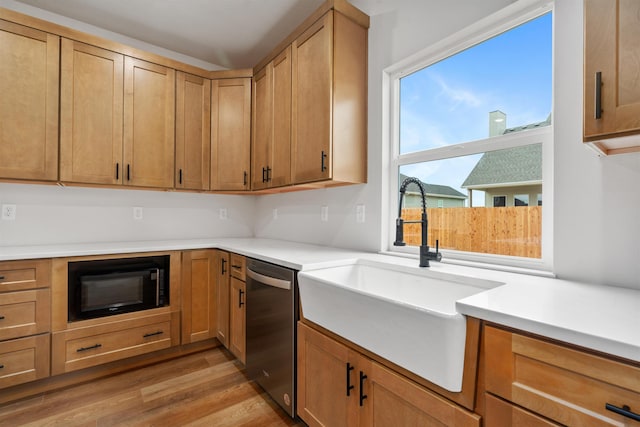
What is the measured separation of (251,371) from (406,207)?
1.51 meters

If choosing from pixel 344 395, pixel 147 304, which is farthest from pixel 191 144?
pixel 344 395

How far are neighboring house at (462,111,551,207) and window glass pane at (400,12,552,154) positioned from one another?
1cm

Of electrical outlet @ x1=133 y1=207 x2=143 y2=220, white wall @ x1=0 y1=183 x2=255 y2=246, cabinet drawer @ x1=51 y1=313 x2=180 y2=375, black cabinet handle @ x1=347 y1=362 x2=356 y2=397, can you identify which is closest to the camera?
black cabinet handle @ x1=347 y1=362 x2=356 y2=397

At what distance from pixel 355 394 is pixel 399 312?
51cm

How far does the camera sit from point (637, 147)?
1026 millimetres

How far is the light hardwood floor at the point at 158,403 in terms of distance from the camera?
1.72 m

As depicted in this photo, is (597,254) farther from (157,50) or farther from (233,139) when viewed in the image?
(157,50)

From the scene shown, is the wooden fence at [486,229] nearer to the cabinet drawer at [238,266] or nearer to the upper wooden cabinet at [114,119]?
the cabinet drawer at [238,266]

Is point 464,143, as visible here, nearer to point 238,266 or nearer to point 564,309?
point 564,309

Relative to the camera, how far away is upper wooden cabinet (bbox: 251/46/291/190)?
2285 millimetres

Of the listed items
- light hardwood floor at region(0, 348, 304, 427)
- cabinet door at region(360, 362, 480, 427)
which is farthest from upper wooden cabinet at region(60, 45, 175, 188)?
cabinet door at region(360, 362, 480, 427)

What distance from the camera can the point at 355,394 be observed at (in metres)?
1.26

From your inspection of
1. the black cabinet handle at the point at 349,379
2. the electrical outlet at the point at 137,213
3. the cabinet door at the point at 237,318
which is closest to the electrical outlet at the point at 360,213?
the cabinet door at the point at 237,318

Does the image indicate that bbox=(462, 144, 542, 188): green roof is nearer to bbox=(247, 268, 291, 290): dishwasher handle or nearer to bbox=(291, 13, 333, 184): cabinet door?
bbox=(291, 13, 333, 184): cabinet door
